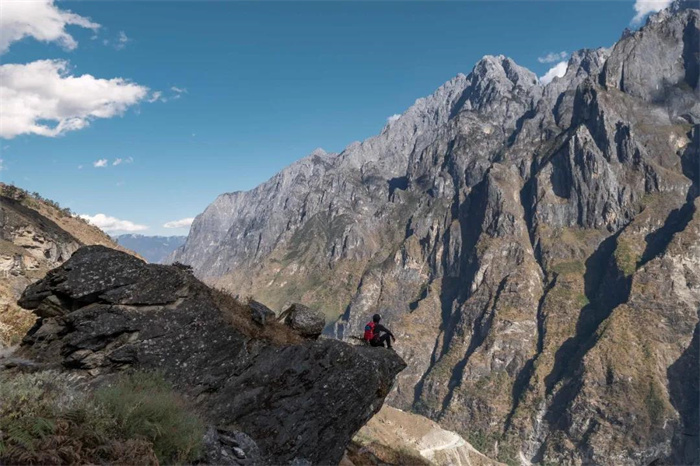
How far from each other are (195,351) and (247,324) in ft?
7.14

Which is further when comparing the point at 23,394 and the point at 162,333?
the point at 162,333

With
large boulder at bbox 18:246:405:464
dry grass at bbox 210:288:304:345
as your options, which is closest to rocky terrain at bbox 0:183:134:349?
large boulder at bbox 18:246:405:464

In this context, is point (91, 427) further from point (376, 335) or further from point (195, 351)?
point (376, 335)

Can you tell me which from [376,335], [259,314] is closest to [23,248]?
[259,314]

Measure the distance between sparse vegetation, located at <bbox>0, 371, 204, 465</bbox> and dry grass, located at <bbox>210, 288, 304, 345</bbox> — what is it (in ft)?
13.4

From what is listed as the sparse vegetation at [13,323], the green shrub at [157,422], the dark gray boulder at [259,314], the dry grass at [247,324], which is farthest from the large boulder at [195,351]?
the green shrub at [157,422]

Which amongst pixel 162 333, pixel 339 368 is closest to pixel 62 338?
pixel 162 333

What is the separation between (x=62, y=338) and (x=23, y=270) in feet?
48.7

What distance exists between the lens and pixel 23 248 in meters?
28.0

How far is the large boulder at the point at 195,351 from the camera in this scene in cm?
1219

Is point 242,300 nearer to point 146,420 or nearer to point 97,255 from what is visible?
point 97,255

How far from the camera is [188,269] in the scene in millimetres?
15547

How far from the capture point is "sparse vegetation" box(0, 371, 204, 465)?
6.62 meters

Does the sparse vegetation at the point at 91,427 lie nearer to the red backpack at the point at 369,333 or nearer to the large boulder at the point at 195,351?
the large boulder at the point at 195,351
